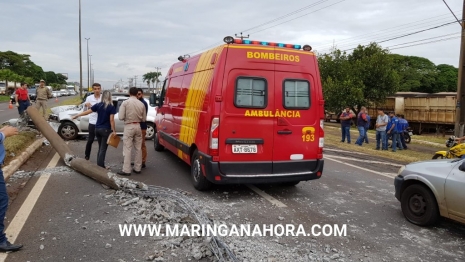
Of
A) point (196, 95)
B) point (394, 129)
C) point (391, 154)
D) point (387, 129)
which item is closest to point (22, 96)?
point (196, 95)

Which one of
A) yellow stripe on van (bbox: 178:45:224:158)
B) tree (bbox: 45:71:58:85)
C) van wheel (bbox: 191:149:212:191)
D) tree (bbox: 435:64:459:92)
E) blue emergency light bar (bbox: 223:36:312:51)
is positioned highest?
tree (bbox: 45:71:58:85)

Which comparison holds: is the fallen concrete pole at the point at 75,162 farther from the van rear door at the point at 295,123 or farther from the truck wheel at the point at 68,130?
the van rear door at the point at 295,123

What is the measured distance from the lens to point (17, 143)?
878 centimetres

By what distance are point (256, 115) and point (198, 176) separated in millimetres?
1475

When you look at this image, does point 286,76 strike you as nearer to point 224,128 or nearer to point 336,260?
point 224,128

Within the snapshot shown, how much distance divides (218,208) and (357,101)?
81.7 ft

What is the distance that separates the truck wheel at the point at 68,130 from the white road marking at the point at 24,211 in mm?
5049

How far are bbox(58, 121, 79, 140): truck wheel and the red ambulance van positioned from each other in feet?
23.1

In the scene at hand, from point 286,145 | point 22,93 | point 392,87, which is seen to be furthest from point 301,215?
point 392,87

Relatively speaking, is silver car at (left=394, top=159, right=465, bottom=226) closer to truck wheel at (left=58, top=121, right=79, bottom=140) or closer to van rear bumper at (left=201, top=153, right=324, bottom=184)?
van rear bumper at (left=201, top=153, right=324, bottom=184)

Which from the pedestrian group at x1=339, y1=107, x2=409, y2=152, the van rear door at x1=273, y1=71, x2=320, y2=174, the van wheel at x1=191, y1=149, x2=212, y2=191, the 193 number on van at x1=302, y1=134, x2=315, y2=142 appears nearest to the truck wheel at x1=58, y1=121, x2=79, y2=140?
the van wheel at x1=191, y1=149, x2=212, y2=191

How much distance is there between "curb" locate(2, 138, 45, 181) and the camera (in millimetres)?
6625

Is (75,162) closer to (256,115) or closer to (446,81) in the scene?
(256,115)

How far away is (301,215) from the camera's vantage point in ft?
16.9
